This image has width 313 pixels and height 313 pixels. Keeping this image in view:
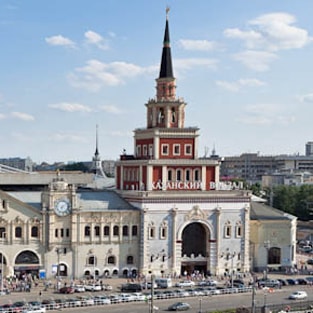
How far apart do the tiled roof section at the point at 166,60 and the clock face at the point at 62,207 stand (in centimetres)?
1964

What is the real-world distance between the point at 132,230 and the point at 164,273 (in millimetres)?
5814


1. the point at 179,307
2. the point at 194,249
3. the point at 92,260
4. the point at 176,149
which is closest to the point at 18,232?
the point at 92,260

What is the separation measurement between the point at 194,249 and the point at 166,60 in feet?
72.4

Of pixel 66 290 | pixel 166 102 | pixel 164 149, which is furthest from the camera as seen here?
pixel 166 102

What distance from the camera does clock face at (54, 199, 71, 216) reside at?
79.6 metres

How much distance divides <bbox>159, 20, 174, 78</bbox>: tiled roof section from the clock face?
64.4 feet

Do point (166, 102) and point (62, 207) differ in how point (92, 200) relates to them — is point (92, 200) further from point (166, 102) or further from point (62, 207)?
point (166, 102)

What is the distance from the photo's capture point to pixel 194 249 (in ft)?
281

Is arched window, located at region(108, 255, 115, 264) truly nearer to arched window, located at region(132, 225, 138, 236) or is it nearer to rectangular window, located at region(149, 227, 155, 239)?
arched window, located at region(132, 225, 138, 236)

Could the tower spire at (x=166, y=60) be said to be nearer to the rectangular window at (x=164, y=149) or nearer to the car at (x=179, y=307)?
the rectangular window at (x=164, y=149)

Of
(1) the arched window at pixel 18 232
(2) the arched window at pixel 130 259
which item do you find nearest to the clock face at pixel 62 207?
(1) the arched window at pixel 18 232

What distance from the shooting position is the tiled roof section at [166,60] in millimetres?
88938

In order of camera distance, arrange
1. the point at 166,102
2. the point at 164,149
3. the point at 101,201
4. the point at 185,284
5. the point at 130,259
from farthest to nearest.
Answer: the point at 166,102
the point at 164,149
the point at 101,201
the point at 130,259
the point at 185,284

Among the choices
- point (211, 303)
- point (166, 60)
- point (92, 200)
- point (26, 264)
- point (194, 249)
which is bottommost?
point (211, 303)
